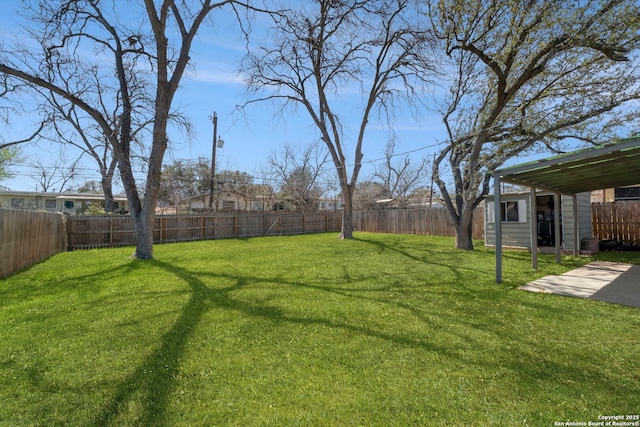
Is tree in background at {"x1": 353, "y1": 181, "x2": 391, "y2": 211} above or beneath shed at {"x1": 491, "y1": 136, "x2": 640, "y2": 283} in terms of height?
above

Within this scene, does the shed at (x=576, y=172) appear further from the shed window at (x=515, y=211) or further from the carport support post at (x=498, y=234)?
the shed window at (x=515, y=211)

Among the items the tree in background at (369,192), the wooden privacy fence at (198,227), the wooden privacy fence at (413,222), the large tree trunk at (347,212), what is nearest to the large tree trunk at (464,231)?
the wooden privacy fence at (413,222)

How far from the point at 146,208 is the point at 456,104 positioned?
11.3m

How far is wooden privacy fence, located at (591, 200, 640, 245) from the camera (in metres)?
10.5

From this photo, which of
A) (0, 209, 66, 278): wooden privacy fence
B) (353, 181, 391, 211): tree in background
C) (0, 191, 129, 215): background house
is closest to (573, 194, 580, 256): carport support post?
(0, 209, 66, 278): wooden privacy fence

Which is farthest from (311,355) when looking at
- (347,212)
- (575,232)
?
(347,212)

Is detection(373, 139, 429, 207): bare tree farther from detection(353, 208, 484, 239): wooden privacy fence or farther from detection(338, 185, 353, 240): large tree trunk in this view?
detection(338, 185, 353, 240): large tree trunk

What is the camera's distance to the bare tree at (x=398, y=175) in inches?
1199

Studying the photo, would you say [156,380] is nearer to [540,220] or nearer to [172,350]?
[172,350]

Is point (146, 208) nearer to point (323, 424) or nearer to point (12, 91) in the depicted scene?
point (12, 91)

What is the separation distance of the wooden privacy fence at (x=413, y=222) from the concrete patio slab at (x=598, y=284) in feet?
26.2

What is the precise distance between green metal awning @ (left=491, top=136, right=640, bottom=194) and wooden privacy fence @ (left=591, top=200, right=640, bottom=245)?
11.1ft

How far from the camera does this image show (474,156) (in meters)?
9.89

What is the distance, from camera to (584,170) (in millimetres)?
6020
